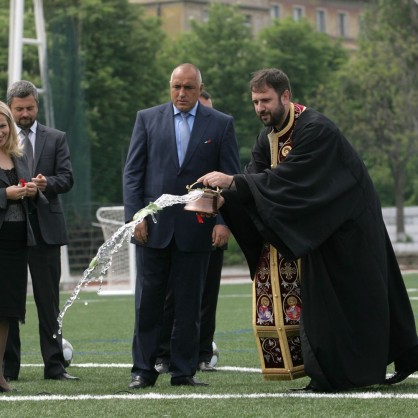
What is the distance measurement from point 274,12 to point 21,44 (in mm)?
73511

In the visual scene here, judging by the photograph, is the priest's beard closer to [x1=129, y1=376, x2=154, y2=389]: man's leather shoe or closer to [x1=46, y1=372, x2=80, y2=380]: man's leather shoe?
[x1=129, y1=376, x2=154, y2=389]: man's leather shoe

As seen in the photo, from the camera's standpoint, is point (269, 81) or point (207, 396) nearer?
point (207, 396)

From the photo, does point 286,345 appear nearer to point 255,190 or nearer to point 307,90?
point 255,190

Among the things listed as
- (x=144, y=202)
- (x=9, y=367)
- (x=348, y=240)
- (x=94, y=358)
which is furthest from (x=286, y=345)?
(x=94, y=358)

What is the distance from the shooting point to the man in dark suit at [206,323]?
11305 mm

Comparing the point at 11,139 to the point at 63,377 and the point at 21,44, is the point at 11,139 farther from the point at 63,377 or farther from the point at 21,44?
the point at 21,44

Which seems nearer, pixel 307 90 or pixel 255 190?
pixel 255 190

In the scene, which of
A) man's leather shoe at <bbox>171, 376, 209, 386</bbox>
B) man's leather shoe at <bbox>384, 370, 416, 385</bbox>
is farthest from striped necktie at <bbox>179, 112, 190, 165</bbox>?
man's leather shoe at <bbox>384, 370, 416, 385</bbox>

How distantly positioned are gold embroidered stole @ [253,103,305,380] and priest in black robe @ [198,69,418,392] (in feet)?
0.49

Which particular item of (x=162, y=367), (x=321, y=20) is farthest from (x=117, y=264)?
(x=321, y=20)

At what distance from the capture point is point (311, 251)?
30.8ft

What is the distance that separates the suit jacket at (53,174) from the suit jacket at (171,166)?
752 millimetres

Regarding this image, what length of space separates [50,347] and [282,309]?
2.00m

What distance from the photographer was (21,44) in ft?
80.3
